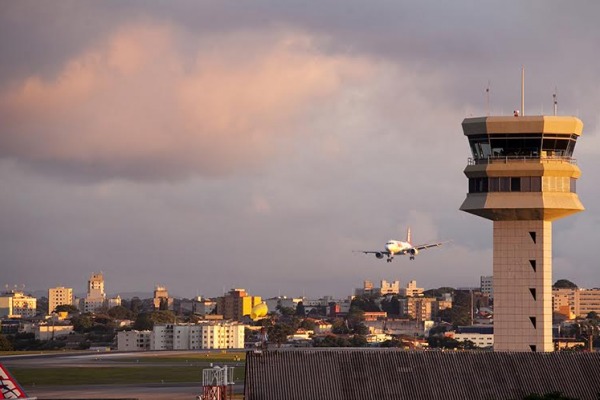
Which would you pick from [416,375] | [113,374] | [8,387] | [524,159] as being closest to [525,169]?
[524,159]

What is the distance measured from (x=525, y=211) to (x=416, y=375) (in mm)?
20230

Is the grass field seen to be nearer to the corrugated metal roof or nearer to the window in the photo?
the window

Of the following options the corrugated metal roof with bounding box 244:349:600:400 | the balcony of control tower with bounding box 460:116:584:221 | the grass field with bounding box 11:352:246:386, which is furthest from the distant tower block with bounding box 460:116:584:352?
the grass field with bounding box 11:352:246:386

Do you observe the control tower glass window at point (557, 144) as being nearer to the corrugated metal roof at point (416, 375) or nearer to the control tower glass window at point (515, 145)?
the control tower glass window at point (515, 145)

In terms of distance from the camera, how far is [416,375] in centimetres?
7481

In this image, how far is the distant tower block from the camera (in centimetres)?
9094

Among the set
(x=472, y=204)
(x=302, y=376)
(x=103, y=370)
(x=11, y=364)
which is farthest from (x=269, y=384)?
(x=11, y=364)

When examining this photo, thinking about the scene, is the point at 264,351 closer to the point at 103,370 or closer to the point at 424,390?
the point at 424,390

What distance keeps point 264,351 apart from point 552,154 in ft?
89.7

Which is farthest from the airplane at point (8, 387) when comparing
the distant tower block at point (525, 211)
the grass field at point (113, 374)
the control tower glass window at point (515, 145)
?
the grass field at point (113, 374)

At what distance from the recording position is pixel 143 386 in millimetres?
139000

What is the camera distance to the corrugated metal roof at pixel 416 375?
240 ft

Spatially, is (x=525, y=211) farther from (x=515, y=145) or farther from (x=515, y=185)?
(x=515, y=145)

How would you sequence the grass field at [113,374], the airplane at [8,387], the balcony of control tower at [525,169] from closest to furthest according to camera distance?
the airplane at [8,387] < the balcony of control tower at [525,169] < the grass field at [113,374]
